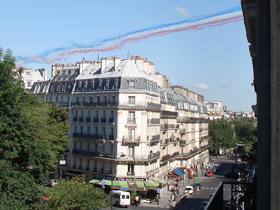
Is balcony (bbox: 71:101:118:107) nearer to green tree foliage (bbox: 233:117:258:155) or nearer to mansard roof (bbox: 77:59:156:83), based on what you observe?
mansard roof (bbox: 77:59:156:83)

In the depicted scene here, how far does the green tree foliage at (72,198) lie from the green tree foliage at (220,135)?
75.5 meters

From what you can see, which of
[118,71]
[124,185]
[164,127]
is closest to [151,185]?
[124,185]

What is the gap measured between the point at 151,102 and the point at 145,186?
10.4m

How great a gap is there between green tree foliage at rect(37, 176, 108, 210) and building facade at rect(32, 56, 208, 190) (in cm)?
1177

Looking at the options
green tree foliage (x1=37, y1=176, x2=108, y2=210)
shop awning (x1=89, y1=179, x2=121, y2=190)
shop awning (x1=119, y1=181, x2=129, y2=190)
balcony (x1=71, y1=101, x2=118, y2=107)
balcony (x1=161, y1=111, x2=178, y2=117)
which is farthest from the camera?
balcony (x1=161, y1=111, x2=178, y2=117)

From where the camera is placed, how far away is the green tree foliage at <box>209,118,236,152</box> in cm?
10000

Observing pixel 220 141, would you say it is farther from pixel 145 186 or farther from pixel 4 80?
pixel 4 80

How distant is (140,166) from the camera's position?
4503 centimetres

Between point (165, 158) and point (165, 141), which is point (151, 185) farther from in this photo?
point (165, 141)

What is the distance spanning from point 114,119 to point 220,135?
195 feet

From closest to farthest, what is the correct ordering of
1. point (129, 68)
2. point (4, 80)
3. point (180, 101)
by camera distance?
1. point (4, 80)
2. point (129, 68)
3. point (180, 101)

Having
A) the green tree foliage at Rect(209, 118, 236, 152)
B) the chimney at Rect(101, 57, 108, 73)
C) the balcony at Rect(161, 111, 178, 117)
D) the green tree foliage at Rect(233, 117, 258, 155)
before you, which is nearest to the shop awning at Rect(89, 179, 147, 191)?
the green tree foliage at Rect(233, 117, 258, 155)

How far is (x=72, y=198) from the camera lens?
25.9 meters

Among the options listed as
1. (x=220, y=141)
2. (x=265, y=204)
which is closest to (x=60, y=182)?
(x=265, y=204)
